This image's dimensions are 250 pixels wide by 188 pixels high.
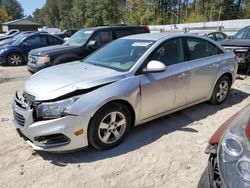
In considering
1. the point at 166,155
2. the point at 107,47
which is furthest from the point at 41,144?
the point at 107,47

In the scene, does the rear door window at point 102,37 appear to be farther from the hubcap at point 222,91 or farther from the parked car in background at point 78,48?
the hubcap at point 222,91

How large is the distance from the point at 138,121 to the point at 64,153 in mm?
1172

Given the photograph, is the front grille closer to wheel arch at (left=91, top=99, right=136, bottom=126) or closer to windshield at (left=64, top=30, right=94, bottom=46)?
wheel arch at (left=91, top=99, right=136, bottom=126)

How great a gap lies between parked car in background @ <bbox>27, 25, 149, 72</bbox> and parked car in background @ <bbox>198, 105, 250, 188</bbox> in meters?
6.64

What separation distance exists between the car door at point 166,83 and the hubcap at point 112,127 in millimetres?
399

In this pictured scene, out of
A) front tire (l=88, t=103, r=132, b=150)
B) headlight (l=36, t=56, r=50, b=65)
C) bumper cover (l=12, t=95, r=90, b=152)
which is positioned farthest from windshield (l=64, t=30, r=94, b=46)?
bumper cover (l=12, t=95, r=90, b=152)

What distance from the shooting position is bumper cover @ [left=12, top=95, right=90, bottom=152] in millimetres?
3250

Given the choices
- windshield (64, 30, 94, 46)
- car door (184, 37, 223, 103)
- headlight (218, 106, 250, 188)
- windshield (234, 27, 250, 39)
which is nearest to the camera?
headlight (218, 106, 250, 188)

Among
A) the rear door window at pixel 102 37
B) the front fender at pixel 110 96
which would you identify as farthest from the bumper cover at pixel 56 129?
the rear door window at pixel 102 37

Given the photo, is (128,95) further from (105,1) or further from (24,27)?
(24,27)

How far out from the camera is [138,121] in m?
4.04

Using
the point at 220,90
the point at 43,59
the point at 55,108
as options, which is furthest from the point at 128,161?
the point at 43,59

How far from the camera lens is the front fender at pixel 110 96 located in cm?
332

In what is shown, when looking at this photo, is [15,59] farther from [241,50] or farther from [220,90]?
[220,90]
